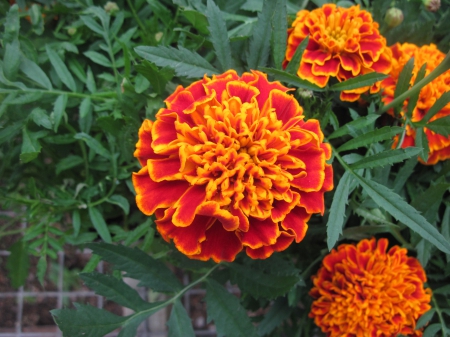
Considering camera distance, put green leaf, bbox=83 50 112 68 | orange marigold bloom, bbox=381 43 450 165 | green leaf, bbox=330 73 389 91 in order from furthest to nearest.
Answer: green leaf, bbox=83 50 112 68 < orange marigold bloom, bbox=381 43 450 165 < green leaf, bbox=330 73 389 91

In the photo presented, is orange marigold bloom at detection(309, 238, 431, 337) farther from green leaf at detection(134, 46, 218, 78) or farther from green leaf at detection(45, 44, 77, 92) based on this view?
green leaf at detection(45, 44, 77, 92)

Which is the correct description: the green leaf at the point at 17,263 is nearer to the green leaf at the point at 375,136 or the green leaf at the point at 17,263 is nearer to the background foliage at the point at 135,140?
the background foliage at the point at 135,140

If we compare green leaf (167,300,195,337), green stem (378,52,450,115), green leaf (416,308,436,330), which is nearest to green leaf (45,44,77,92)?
green leaf (167,300,195,337)

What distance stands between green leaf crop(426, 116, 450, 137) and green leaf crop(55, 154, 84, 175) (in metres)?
0.65

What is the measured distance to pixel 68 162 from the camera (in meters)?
0.85

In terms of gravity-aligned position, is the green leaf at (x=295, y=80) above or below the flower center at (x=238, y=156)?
above

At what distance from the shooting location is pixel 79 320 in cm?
65

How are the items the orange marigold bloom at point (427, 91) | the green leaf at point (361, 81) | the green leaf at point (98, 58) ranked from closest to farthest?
the green leaf at point (361, 81)
the orange marigold bloom at point (427, 91)
the green leaf at point (98, 58)

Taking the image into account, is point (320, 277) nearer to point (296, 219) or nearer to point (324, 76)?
point (296, 219)

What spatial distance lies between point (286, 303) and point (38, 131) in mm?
586

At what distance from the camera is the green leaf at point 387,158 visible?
23.7 inches

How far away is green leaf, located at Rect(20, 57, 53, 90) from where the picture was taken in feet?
2.50

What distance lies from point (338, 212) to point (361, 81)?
21 cm

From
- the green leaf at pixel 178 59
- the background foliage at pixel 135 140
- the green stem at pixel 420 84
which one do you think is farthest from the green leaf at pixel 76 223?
the green stem at pixel 420 84
